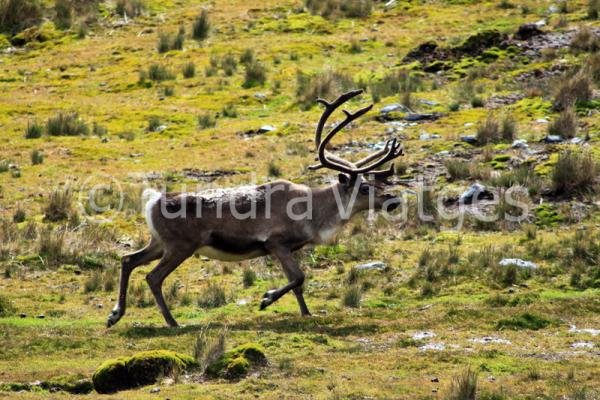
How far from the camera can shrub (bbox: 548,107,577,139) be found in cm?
2478

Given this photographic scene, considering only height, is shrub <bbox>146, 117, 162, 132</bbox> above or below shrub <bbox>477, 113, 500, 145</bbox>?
below

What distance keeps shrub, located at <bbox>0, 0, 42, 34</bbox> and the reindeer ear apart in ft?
84.2

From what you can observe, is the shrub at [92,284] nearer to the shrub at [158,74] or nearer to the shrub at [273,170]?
the shrub at [273,170]

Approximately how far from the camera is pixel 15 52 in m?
37.0

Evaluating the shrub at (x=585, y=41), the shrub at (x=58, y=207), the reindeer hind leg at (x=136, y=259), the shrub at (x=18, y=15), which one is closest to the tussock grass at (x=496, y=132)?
the shrub at (x=585, y=41)

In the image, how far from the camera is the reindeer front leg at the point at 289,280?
15.0 metres

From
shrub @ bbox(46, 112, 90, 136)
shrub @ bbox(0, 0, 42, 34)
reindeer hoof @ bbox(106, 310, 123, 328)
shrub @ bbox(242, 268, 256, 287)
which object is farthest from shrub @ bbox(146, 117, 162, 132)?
reindeer hoof @ bbox(106, 310, 123, 328)

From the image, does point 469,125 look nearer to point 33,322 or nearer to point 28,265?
point 28,265

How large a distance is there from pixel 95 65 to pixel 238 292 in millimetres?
19039

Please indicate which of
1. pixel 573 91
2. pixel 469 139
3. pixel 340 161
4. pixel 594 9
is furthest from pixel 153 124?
pixel 594 9

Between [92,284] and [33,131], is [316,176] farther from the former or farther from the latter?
[33,131]

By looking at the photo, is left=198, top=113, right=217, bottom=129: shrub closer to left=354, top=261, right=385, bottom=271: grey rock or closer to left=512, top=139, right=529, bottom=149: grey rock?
left=512, top=139, right=529, bottom=149: grey rock

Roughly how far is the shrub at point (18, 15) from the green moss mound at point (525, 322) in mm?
29452

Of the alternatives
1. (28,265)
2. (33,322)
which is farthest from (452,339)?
(28,265)
